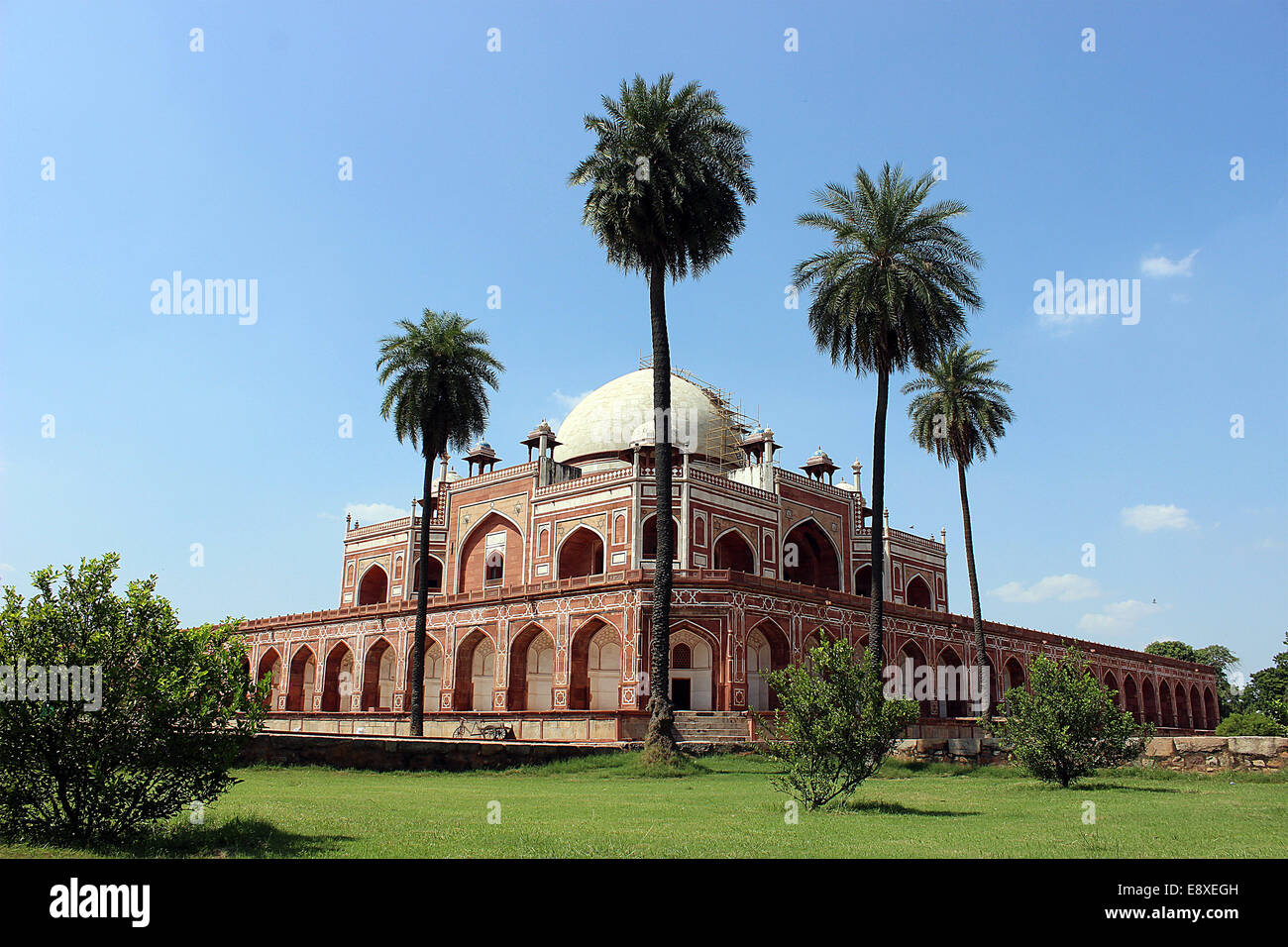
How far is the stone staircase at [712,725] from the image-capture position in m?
28.9

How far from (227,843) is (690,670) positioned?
1126 inches

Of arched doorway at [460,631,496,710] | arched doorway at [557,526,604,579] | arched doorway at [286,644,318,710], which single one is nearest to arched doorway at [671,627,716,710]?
arched doorway at [557,526,604,579]

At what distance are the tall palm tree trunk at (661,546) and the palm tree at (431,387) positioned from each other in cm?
895

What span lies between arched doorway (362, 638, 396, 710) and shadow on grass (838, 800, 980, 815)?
32650mm

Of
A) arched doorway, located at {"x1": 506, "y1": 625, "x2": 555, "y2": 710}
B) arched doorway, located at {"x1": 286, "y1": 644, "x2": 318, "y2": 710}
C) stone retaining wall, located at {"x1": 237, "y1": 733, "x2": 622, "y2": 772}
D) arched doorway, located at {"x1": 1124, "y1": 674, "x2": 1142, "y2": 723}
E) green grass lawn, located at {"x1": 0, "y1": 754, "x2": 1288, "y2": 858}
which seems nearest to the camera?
green grass lawn, located at {"x1": 0, "y1": 754, "x2": 1288, "y2": 858}

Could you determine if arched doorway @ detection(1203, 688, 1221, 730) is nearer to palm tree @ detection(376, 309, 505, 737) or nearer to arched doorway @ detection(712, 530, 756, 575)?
arched doorway @ detection(712, 530, 756, 575)

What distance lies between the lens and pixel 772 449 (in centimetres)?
4756

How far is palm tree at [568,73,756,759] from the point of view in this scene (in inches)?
909

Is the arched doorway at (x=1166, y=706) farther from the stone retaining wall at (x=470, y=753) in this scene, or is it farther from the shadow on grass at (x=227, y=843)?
the shadow on grass at (x=227, y=843)

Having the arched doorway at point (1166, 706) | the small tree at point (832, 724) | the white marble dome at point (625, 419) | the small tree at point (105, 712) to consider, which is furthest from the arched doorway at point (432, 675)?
the arched doorway at point (1166, 706)
